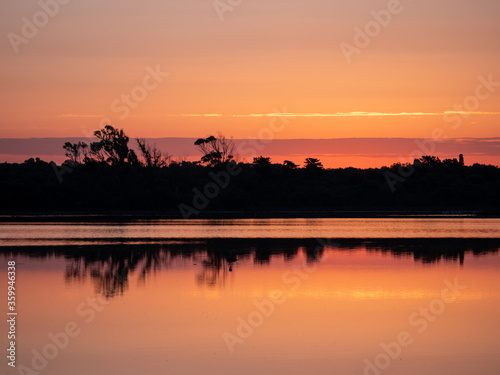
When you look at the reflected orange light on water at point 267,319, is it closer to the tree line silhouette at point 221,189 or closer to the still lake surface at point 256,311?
the still lake surface at point 256,311

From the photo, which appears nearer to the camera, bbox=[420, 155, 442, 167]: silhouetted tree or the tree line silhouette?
the tree line silhouette

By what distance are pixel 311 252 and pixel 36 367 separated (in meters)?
19.1

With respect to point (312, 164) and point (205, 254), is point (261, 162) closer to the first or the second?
point (312, 164)

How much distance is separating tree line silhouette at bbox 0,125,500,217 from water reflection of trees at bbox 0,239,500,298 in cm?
4302

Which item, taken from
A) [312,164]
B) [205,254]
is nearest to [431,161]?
[312,164]

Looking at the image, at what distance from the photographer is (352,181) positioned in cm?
9356

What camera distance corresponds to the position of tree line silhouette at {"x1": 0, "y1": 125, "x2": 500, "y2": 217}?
253ft

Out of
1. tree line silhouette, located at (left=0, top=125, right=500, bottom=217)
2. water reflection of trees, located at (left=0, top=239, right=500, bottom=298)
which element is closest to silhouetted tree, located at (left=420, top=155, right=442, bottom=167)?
tree line silhouette, located at (left=0, top=125, right=500, bottom=217)

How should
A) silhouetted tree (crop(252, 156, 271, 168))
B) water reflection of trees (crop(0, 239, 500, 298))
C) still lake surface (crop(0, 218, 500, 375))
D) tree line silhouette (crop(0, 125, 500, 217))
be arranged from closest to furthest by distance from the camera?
still lake surface (crop(0, 218, 500, 375)), water reflection of trees (crop(0, 239, 500, 298)), tree line silhouette (crop(0, 125, 500, 217)), silhouetted tree (crop(252, 156, 271, 168))

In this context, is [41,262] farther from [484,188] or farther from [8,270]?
[484,188]

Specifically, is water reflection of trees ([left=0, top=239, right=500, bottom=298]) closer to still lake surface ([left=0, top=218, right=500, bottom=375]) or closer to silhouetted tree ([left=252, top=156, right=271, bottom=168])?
still lake surface ([left=0, top=218, right=500, bottom=375])

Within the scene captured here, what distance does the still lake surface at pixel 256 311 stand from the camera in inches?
449

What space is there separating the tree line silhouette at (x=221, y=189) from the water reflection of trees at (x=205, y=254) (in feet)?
141

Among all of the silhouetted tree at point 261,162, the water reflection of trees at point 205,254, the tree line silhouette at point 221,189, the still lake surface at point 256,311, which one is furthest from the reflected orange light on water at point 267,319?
the silhouetted tree at point 261,162
